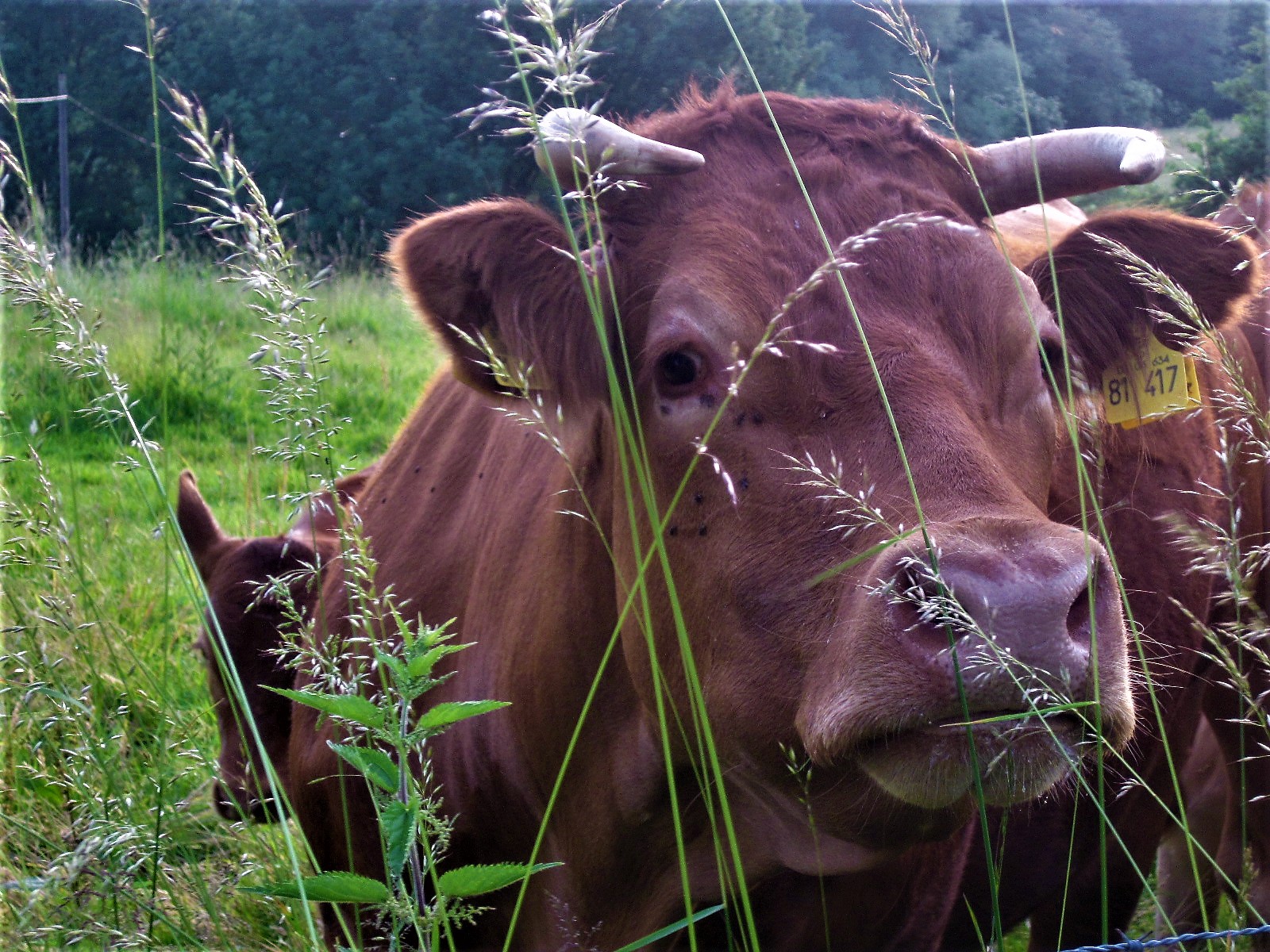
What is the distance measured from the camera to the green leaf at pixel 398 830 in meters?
1.21

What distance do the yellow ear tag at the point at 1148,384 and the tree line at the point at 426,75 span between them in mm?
5154

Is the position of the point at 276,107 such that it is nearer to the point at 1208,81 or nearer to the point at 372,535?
the point at 1208,81

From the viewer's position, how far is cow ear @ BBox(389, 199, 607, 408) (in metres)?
2.21

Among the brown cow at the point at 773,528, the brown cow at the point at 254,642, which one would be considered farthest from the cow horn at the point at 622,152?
the brown cow at the point at 254,642

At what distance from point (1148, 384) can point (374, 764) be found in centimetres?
208

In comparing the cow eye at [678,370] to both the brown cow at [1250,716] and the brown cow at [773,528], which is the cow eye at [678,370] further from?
the brown cow at [1250,716]

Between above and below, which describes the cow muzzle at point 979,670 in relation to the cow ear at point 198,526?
above

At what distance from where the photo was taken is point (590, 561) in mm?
2389

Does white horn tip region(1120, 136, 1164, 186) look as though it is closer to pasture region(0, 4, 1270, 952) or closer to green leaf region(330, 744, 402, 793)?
pasture region(0, 4, 1270, 952)

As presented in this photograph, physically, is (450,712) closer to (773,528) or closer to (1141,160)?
(773,528)

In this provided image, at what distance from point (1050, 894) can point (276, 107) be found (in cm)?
1685

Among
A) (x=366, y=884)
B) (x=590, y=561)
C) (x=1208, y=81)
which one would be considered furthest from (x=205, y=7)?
(x=366, y=884)

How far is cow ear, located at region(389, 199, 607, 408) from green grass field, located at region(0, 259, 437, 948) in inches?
14.2

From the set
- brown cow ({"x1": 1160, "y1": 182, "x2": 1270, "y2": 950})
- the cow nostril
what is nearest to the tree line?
brown cow ({"x1": 1160, "y1": 182, "x2": 1270, "y2": 950})
